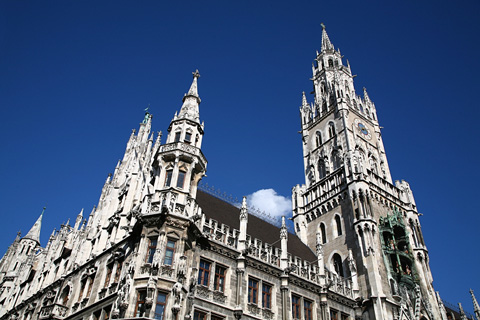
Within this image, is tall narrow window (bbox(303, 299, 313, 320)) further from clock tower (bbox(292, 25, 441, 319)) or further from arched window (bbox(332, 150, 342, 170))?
arched window (bbox(332, 150, 342, 170))

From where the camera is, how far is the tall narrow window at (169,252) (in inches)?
952

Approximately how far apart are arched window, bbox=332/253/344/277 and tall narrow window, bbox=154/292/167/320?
20.1 meters

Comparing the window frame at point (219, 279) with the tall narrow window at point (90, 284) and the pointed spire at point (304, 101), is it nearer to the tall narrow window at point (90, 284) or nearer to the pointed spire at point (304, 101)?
the tall narrow window at point (90, 284)

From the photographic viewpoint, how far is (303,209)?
44.8 metres

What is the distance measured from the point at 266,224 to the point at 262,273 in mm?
11716

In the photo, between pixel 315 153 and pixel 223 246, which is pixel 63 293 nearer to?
pixel 223 246

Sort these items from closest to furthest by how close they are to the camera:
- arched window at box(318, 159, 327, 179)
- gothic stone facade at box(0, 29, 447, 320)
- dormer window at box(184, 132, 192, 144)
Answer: gothic stone facade at box(0, 29, 447, 320)
dormer window at box(184, 132, 192, 144)
arched window at box(318, 159, 327, 179)

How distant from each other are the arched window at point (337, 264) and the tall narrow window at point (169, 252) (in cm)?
1901

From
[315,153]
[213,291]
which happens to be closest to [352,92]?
[315,153]

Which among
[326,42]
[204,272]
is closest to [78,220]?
[204,272]

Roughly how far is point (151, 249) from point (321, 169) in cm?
2768

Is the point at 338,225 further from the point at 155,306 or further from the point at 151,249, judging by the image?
the point at 155,306

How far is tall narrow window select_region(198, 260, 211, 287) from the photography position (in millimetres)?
25714

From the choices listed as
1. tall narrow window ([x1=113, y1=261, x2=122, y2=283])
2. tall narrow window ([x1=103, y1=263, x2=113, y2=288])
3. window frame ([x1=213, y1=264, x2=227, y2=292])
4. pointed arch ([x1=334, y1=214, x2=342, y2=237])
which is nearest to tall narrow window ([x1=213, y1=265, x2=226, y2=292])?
window frame ([x1=213, y1=264, x2=227, y2=292])
